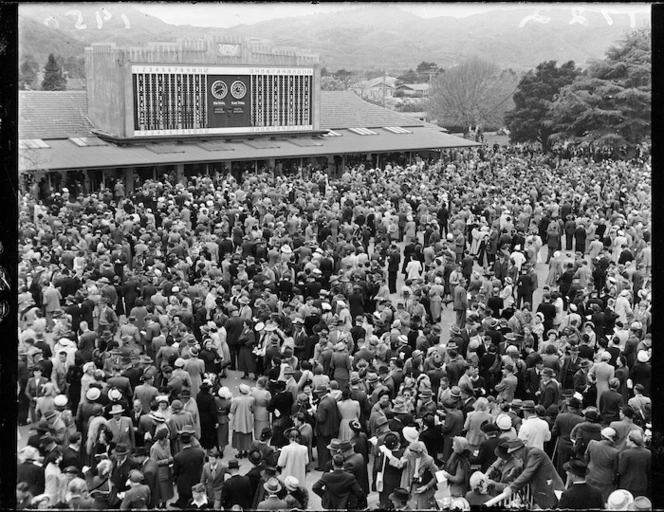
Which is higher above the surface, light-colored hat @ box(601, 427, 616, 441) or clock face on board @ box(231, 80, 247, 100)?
clock face on board @ box(231, 80, 247, 100)

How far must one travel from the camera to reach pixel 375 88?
12975 centimetres

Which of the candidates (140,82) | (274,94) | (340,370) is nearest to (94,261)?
(340,370)

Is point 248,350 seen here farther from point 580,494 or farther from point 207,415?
point 580,494

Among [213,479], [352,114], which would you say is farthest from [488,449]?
[352,114]

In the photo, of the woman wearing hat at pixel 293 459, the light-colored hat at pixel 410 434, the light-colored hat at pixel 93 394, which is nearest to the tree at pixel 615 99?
the light-colored hat at pixel 410 434

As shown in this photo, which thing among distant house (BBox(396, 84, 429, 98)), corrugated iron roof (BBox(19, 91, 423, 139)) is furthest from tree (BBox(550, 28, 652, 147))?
distant house (BBox(396, 84, 429, 98))

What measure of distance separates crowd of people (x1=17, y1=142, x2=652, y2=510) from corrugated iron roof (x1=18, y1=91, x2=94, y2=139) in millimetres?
14849

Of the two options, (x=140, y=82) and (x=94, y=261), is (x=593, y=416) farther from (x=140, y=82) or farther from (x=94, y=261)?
(x=140, y=82)

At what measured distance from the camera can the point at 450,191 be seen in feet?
91.2

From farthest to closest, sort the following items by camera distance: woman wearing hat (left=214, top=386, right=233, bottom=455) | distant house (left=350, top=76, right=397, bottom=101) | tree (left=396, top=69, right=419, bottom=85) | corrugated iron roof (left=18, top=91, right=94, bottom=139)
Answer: tree (left=396, top=69, right=419, bottom=85) → distant house (left=350, top=76, right=397, bottom=101) → corrugated iron roof (left=18, top=91, right=94, bottom=139) → woman wearing hat (left=214, top=386, right=233, bottom=455)

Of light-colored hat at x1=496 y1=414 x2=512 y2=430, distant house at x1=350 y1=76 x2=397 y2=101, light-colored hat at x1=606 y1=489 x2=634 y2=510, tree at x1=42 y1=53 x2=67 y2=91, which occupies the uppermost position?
tree at x1=42 y1=53 x2=67 y2=91

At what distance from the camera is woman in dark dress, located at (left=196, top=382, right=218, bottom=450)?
10578 millimetres

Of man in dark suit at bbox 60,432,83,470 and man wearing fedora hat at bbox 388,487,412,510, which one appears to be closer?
man wearing fedora hat at bbox 388,487,412,510

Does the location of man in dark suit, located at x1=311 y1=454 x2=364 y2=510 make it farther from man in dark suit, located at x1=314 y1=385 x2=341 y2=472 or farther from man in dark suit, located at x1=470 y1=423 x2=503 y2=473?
man in dark suit, located at x1=314 y1=385 x2=341 y2=472
